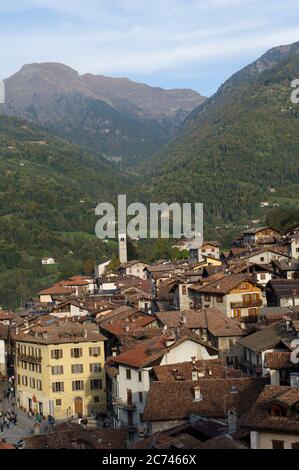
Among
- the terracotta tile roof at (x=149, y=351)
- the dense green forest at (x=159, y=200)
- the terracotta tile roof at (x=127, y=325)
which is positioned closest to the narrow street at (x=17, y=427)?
the terracotta tile roof at (x=149, y=351)

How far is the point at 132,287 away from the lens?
74.5 m

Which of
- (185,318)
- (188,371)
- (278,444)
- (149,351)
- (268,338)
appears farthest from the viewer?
(185,318)

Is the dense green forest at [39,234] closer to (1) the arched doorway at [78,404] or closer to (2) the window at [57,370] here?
(2) the window at [57,370]

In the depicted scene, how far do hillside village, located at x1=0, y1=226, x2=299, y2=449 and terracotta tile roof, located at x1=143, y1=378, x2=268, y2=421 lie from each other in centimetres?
4

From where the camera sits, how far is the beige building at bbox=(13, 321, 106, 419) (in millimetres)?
45469

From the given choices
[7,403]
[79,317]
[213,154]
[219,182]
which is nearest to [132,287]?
[79,317]

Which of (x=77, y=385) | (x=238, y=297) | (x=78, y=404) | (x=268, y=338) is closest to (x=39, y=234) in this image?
(x=238, y=297)

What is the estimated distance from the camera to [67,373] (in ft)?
151

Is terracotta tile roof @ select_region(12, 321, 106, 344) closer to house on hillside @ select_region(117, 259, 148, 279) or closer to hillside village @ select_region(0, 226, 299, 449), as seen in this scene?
hillside village @ select_region(0, 226, 299, 449)

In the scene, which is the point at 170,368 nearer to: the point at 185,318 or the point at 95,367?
the point at 185,318

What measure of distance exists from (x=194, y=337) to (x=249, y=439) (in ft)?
57.0

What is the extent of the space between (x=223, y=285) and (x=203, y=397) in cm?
2140

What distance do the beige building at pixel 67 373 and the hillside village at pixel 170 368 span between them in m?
0.05

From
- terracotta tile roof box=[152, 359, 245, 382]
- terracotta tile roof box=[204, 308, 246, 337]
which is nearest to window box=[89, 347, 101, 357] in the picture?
terracotta tile roof box=[204, 308, 246, 337]
